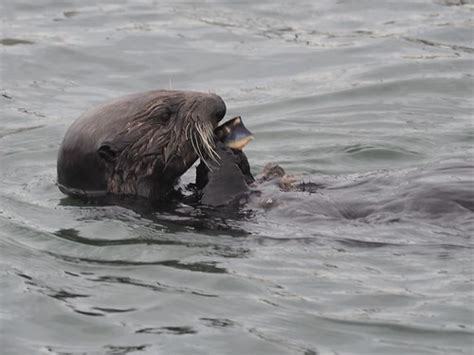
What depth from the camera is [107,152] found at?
246 inches

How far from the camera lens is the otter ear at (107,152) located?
20.4ft

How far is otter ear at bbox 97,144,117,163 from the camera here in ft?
20.4

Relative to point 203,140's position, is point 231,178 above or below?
below

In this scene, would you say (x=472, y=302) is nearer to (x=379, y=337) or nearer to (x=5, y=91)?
(x=379, y=337)

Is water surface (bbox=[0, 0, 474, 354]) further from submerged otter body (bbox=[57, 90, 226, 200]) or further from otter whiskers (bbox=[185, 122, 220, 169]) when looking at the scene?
otter whiskers (bbox=[185, 122, 220, 169])

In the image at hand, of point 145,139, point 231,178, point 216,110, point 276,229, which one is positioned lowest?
point 276,229

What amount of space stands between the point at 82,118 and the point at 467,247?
7.63 ft

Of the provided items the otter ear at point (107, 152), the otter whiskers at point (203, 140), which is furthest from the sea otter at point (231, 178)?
the otter ear at point (107, 152)

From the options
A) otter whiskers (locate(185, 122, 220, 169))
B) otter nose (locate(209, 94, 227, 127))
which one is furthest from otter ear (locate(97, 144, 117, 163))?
otter nose (locate(209, 94, 227, 127))

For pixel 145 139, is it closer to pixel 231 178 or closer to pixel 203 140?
pixel 203 140

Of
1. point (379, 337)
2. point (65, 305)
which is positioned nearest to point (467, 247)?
point (379, 337)

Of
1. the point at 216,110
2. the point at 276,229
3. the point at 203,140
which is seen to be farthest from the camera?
the point at 216,110

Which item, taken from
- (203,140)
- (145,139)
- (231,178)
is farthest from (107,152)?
(231,178)

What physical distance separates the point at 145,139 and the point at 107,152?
0.23 metres
